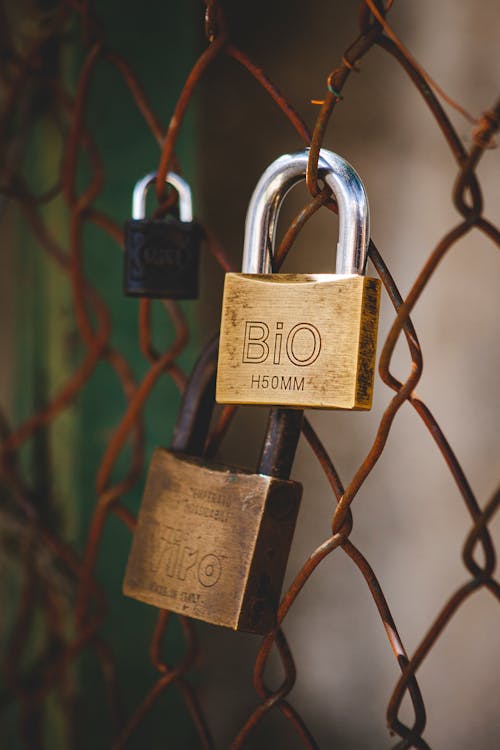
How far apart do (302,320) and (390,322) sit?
3.19 feet

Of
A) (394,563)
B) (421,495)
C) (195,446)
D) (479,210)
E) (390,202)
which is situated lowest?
(394,563)

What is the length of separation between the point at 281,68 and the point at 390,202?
339 millimetres

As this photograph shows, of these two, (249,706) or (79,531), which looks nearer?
(79,531)

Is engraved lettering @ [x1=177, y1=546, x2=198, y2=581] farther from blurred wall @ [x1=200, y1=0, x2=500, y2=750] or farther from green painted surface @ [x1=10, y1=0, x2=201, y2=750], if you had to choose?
blurred wall @ [x1=200, y1=0, x2=500, y2=750]

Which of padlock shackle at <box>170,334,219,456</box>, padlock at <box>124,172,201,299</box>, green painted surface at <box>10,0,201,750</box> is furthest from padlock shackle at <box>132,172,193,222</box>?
green painted surface at <box>10,0,201,750</box>

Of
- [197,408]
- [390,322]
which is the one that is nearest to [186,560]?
[197,408]

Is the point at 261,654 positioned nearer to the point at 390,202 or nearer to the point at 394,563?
the point at 394,563

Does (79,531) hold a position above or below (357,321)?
below

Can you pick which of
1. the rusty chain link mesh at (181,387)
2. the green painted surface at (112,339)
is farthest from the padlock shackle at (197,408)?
the green painted surface at (112,339)

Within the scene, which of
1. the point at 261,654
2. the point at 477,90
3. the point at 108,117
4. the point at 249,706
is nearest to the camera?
the point at 261,654

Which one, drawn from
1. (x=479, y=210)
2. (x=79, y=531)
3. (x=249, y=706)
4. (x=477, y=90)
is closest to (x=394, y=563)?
(x=249, y=706)

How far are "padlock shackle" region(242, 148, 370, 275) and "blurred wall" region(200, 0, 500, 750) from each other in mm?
901

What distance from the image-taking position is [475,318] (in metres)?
1.49

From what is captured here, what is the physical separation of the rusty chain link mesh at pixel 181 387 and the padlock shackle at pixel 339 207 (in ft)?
0.05
